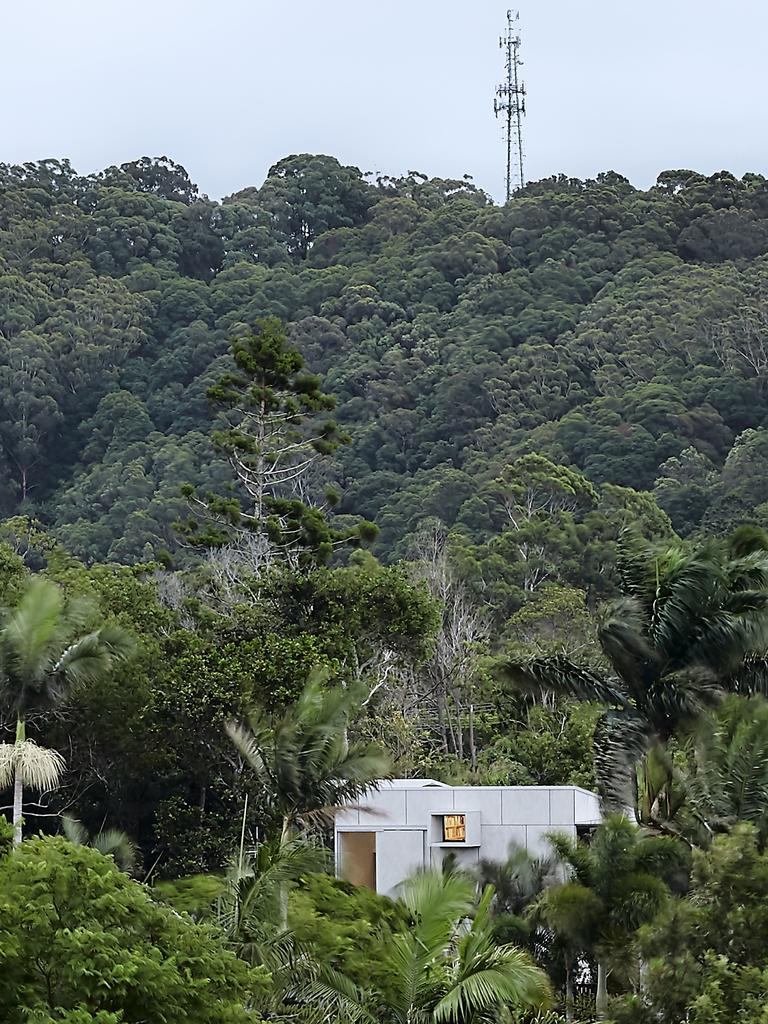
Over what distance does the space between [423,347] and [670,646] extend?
6164 cm

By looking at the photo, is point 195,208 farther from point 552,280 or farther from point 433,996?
point 433,996

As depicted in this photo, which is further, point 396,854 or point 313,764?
point 396,854

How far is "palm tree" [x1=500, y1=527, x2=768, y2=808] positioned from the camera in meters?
20.8

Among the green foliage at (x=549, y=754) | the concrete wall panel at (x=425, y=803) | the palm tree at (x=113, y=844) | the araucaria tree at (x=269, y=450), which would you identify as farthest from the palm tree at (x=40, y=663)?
the green foliage at (x=549, y=754)

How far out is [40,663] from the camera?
2808 centimetres

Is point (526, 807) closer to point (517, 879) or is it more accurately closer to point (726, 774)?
point (517, 879)

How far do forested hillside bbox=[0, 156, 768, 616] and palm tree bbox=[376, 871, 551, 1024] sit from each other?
130 ft

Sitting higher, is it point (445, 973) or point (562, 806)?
point (562, 806)

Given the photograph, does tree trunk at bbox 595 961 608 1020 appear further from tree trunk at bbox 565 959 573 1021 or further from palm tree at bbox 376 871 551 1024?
palm tree at bbox 376 871 551 1024

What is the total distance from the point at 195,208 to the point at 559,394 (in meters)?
30.2

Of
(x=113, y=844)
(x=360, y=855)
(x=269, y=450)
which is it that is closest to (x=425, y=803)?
(x=360, y=855)

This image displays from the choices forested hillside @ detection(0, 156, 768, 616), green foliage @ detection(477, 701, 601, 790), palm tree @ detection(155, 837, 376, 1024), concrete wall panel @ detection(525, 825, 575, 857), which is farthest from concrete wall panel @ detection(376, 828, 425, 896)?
forested hillside @ detection(0, 156, 768, 616)

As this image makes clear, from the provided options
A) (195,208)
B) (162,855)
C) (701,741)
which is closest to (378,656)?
(162,855)

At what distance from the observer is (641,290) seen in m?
82.6
